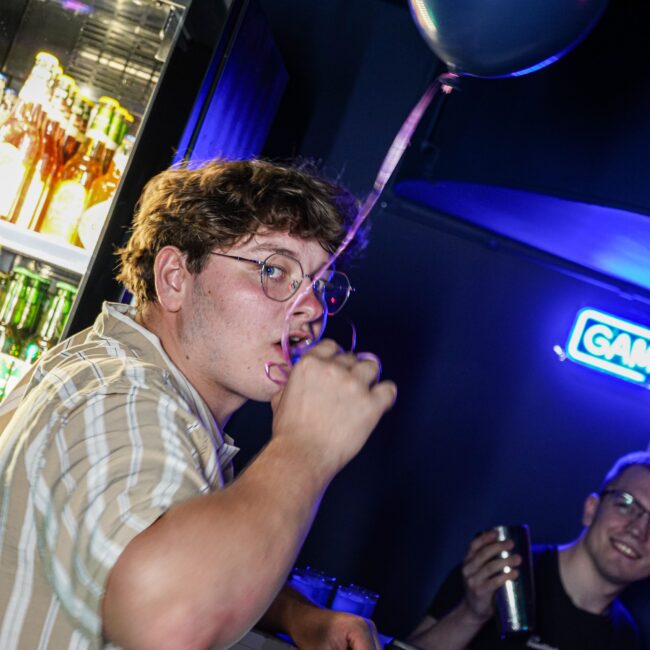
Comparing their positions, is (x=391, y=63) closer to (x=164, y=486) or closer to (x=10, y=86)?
(x=10, y=86)

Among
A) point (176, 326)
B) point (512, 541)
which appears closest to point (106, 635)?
point (176, 326)

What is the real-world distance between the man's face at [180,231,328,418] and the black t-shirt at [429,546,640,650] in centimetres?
176

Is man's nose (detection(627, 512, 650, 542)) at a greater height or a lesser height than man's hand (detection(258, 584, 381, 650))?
greater

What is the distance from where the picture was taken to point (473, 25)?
5.97ft

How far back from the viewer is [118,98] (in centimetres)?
236

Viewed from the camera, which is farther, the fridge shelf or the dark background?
the dark background

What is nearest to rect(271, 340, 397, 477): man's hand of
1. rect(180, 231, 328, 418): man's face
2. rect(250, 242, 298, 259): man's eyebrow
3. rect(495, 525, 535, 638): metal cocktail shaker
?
rect(180, 231, 328, 418): man's face

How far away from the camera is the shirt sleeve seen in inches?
32.5

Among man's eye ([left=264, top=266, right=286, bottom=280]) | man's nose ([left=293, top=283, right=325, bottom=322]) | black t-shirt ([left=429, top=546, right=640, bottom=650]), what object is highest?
man's eye ([left=264, top=266, right=286, bottom=280])

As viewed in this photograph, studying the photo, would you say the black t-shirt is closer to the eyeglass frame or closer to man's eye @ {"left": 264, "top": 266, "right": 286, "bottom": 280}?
the eyeglass frame

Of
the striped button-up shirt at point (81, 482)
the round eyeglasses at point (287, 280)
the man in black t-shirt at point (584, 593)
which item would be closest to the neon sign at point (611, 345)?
the man in black t-shirt at point (584, 593)

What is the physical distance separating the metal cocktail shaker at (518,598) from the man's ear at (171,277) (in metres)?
1.46

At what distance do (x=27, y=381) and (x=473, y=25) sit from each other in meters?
1.23

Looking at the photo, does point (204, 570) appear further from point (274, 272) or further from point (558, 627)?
point (558, 627)
